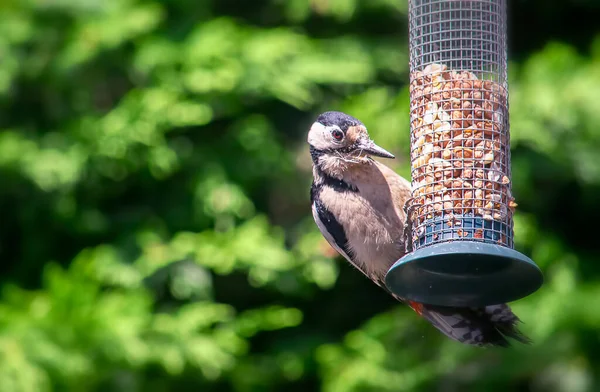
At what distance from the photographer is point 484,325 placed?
16.2ft

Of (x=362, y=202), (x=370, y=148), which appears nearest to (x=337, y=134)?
(x=370, y=148)

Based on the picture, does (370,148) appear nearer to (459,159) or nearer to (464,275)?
(459,159)

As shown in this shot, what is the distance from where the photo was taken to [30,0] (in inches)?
306

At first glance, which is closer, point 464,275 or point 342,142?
point 464,275

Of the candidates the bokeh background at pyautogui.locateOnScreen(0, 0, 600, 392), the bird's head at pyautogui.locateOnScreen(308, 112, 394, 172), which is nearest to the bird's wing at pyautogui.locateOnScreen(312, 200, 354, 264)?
the bird's head at pyautogui.locateOnScreen(308, 112, 394, 172)

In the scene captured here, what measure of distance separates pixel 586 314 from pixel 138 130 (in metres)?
3.28

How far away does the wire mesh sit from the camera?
182 inches

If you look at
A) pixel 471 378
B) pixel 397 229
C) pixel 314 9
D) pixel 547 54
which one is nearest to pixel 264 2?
pixel 314 9

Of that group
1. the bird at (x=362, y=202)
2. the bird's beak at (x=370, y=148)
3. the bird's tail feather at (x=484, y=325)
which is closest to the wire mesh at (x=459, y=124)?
the bird's beak at (x=370, y=148)

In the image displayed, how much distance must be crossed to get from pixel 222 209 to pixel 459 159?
314 centimetres

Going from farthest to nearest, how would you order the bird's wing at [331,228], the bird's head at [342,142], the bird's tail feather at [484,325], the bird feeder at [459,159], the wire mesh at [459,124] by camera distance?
the bird's wing at [331,228] < the bird's head at [342,142] < the bird's tail feather at [484,325] < the wire mesh at [459,124] < the bird feeder at [459,159]

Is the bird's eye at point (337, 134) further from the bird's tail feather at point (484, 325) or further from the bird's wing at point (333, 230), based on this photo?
the bird's tail feather at point (484, 325)

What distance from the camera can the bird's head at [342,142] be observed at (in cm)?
509

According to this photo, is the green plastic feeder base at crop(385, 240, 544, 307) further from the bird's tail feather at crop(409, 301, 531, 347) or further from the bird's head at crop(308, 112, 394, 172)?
the bird's head at crop(308, 112, 394, 172)
